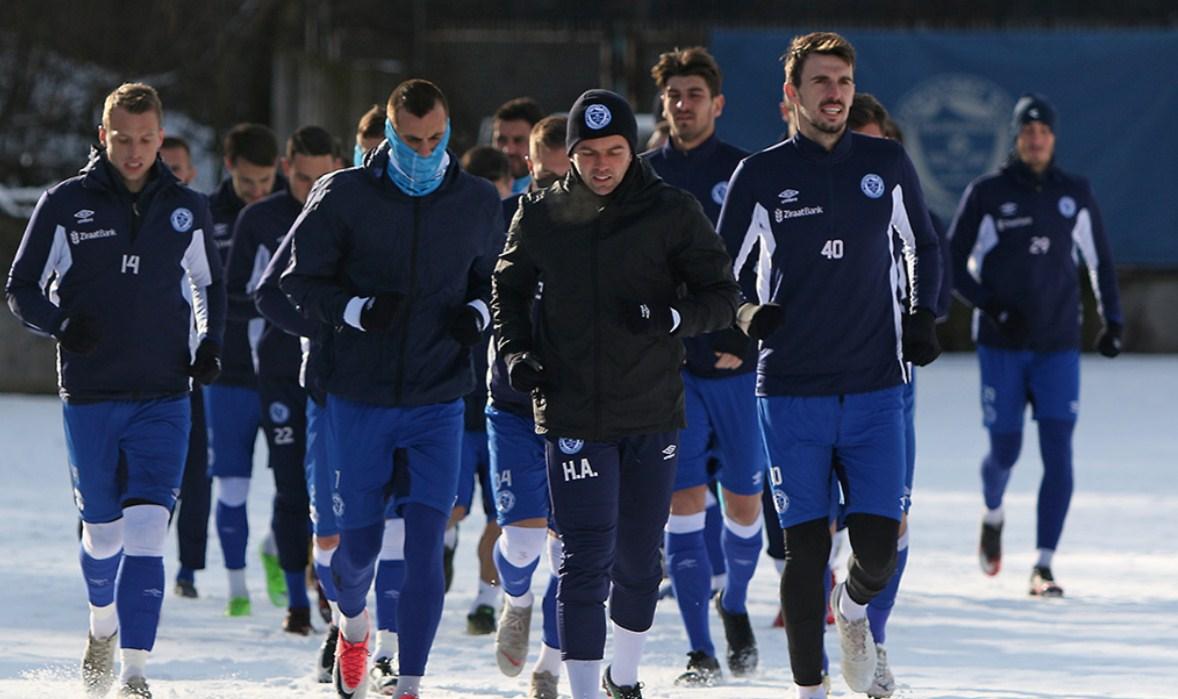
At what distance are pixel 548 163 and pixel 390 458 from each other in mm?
1363

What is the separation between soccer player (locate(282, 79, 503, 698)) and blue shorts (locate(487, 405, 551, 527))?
0.53m

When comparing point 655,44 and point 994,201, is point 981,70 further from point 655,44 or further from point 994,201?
point 994,201

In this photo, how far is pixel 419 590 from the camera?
21.2 ft

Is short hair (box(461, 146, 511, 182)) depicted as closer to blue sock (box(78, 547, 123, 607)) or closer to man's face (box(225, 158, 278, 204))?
man's face (box(225, 158, 278, 204))

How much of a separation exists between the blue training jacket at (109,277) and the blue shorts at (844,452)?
202 centimetres

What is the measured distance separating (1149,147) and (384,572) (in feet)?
44.3

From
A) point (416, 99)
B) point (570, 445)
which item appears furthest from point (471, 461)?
point (570, 445)

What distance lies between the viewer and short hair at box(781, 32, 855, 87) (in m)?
6.37

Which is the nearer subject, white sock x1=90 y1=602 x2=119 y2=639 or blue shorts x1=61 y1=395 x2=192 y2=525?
blue shorts x1=61 y1=395 x2=192 y2=525

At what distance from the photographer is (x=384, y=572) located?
22.4 ft

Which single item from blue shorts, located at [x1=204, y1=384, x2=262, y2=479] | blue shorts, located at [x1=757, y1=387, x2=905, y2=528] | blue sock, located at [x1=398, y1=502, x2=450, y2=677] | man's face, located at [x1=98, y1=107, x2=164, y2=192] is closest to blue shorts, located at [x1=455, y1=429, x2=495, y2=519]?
blue shorts, located at [x1=204, y1=384, x2=262, y2=479]

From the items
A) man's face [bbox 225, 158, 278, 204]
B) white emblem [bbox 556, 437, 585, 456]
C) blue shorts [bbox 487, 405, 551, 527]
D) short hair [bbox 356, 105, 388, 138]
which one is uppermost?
short hair [bbox 356, 105, 388, 138]

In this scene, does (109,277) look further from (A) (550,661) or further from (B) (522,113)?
(B) (522,113)

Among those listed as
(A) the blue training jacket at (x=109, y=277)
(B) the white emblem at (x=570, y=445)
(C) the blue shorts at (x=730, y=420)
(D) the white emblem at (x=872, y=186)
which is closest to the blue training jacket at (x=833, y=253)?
(D) the white emblem at (x=872, y=186)
